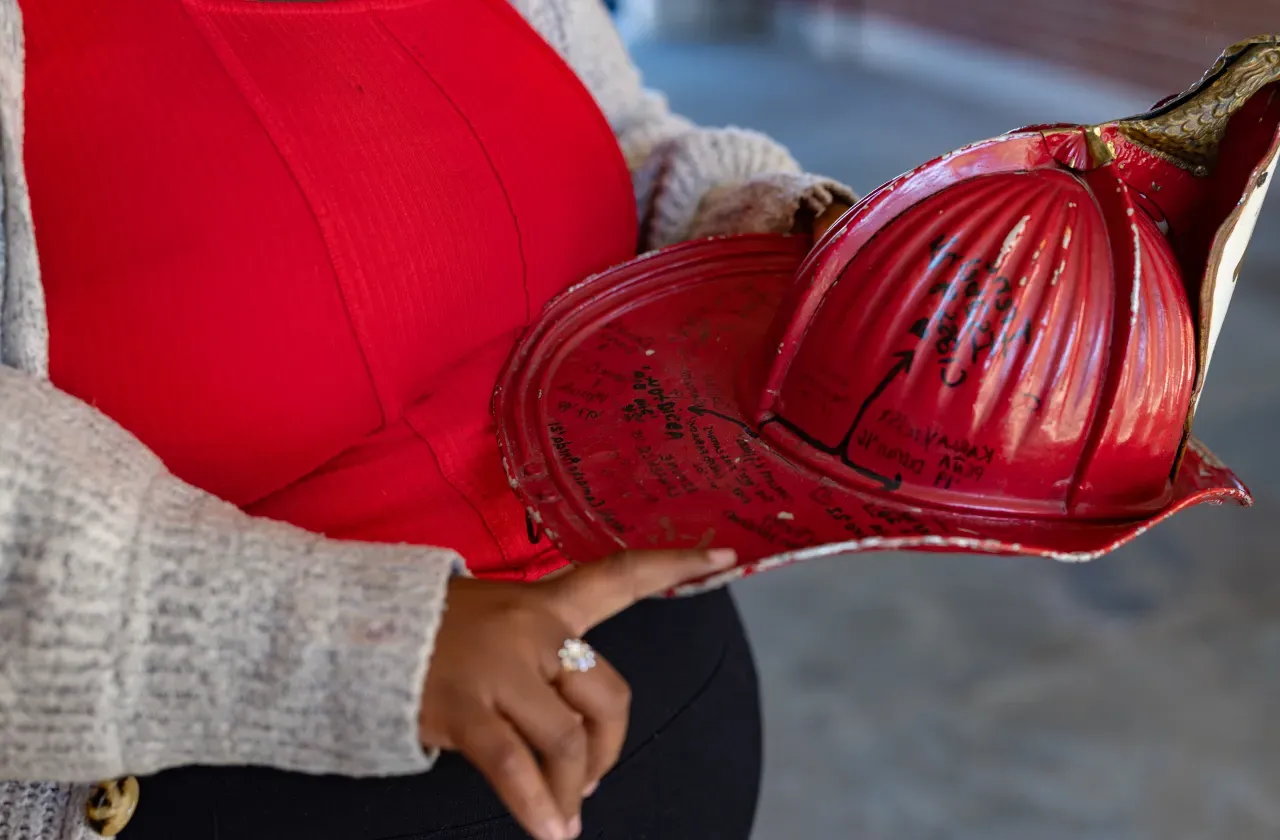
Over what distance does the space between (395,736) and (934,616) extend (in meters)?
1.26

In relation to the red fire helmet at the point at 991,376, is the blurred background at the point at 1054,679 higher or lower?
lower

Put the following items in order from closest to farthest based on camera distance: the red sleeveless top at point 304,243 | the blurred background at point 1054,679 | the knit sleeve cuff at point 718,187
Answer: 1. the red sleeveless top at point 304,243
2. the knit sleeve cuff at point 718,187
3. the blurred background at point 1054,679

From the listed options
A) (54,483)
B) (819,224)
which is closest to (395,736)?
(54,483)

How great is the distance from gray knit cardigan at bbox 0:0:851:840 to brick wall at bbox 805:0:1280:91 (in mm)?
2315

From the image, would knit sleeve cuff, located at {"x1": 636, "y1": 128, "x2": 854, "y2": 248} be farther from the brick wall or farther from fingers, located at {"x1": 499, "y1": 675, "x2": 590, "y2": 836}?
the brick wall

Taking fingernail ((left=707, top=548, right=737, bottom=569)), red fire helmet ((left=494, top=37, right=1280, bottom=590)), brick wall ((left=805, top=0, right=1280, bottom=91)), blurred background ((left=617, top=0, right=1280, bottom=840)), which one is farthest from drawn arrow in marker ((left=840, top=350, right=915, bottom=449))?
brick wall ((left=805, top=0, right=1280, bottom=91))

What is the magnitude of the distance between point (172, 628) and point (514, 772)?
129mm

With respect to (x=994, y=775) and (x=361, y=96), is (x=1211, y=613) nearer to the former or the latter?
(x=994, y=775)

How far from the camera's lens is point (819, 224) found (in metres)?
0.62

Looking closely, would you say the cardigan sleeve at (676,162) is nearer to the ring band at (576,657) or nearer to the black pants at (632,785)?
the black pants at (632,785)

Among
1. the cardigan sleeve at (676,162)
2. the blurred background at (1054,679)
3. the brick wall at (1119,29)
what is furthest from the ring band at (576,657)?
the brick wall at (1119,29)

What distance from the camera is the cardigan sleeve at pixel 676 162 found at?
0.64m

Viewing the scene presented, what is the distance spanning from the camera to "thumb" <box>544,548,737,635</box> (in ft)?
1.25

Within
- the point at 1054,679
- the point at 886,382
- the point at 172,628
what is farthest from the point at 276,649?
the point at 1054,679
